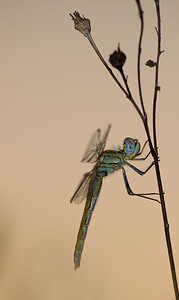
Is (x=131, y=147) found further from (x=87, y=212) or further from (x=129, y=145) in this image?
(x=87, y=212)

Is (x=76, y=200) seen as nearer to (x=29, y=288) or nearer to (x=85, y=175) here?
(x=85, y=175)

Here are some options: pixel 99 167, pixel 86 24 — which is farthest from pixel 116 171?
pixel 86 24

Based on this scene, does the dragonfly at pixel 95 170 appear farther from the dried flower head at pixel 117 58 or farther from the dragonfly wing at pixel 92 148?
the dried flower head at pixel 117 58

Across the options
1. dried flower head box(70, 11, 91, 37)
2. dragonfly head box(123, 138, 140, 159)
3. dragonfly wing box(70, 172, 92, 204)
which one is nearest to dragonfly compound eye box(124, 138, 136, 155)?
dragonfly head box(123, 138, 140, 159)

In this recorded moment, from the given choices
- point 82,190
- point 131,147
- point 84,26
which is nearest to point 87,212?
point 82,190

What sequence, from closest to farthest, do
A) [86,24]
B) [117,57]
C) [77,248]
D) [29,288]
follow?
1. [117,57]
2. [86,24]
3. [77,248]
4. [29,288]
